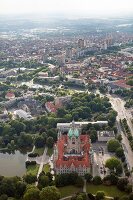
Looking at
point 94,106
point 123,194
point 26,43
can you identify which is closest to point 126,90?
point 94,106

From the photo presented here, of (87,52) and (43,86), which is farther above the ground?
(87,52)

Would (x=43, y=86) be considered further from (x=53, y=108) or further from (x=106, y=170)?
(x=106, y=170)

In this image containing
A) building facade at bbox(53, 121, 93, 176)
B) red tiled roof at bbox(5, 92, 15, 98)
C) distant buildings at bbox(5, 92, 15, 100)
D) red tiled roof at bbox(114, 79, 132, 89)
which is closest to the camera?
building facade at bbox(53, 121, 93, 176)

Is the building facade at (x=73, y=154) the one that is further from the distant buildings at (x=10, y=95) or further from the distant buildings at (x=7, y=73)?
the distant buildings at (x=7, y=73)

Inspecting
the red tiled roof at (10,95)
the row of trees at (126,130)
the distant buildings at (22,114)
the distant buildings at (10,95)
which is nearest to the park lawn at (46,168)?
the row of trees at (126,130)

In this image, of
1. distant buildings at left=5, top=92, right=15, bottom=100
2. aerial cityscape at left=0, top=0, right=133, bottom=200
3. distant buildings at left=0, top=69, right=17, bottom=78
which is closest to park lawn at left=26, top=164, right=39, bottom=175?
aerial cityscape at left=0, top=0, right=133, bottom=200

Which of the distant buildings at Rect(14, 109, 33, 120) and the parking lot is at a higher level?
the distant buildings at Rect(14, 109, 33, 120)

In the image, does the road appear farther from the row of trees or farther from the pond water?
the pond water
